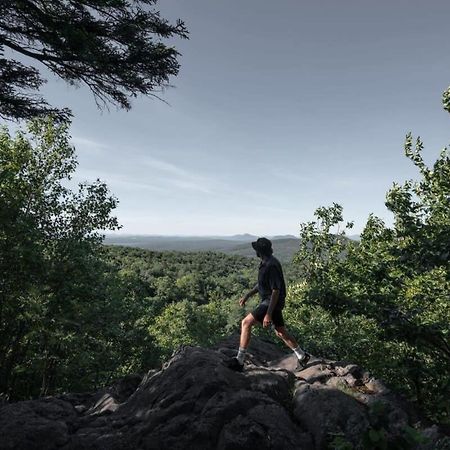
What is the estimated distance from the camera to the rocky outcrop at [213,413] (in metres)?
6.25

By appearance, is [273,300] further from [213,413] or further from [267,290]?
[213,413]

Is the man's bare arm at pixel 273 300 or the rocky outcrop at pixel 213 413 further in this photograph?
the man's bare arm at pixel 273 300

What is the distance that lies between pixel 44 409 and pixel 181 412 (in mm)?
3209

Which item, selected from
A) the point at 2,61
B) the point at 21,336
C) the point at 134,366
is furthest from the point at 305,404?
the point at 134,366

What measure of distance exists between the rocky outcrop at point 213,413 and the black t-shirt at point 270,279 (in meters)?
1.77

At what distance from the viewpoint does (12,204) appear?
1451cm

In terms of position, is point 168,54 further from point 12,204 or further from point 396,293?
point 396,293

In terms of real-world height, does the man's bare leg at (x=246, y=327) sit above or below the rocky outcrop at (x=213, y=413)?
above

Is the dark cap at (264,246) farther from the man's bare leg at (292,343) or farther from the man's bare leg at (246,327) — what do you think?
the man's bare leg at (292,343)

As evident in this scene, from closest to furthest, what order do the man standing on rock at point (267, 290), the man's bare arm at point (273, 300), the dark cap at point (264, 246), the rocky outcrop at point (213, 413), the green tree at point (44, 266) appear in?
1. the rocky outcrop at point (213, 413)
2. the man's bare arm at point (273, 300)
3. the man standing on rock at point (267, 290)
4. the dark cap at point (264, 246)
5. the green tree at point (44, 266)

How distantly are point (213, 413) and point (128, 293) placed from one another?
22964 millimetres

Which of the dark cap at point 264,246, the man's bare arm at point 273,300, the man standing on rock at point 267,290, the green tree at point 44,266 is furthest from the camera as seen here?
the green tree at point 44,266

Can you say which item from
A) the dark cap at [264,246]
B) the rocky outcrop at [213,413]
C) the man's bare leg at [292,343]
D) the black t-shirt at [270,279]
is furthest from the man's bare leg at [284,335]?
the dark cap at [264,246]

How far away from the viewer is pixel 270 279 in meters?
7.69
